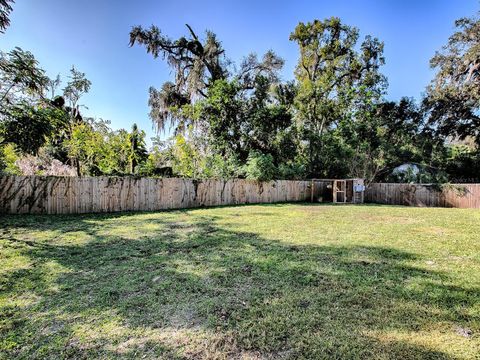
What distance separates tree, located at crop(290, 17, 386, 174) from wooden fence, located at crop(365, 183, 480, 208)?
12.3 ft

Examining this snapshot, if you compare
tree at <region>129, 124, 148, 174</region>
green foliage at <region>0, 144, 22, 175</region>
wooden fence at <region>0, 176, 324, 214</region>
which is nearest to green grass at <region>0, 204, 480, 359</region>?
wooden fence at <region>0, 176, 324, 214</region>

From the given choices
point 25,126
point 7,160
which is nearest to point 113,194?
point 7,160

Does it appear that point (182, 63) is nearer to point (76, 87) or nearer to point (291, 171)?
point (76, 87)

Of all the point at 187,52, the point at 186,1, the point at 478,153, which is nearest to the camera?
the point at 186,1

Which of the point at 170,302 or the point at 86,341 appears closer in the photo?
the point at 86,341

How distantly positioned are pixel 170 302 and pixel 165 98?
48.2 ft

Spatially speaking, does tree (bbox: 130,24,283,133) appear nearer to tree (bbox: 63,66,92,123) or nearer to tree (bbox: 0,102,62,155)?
tree (bbox: 63,66,92,123)

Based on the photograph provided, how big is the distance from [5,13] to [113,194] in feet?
16.8

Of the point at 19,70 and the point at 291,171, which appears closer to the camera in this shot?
the point at 19,70

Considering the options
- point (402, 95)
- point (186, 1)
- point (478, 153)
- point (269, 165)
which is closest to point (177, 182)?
point (269, 165)

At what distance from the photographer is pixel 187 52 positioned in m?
14.8

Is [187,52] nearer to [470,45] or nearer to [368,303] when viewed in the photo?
[470,45]

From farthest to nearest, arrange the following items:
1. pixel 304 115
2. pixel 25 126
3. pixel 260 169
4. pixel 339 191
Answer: pixel 304 115 → pixel 339 191 → pixel 260 169 → pixel 25 126

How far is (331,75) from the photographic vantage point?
16453mm
